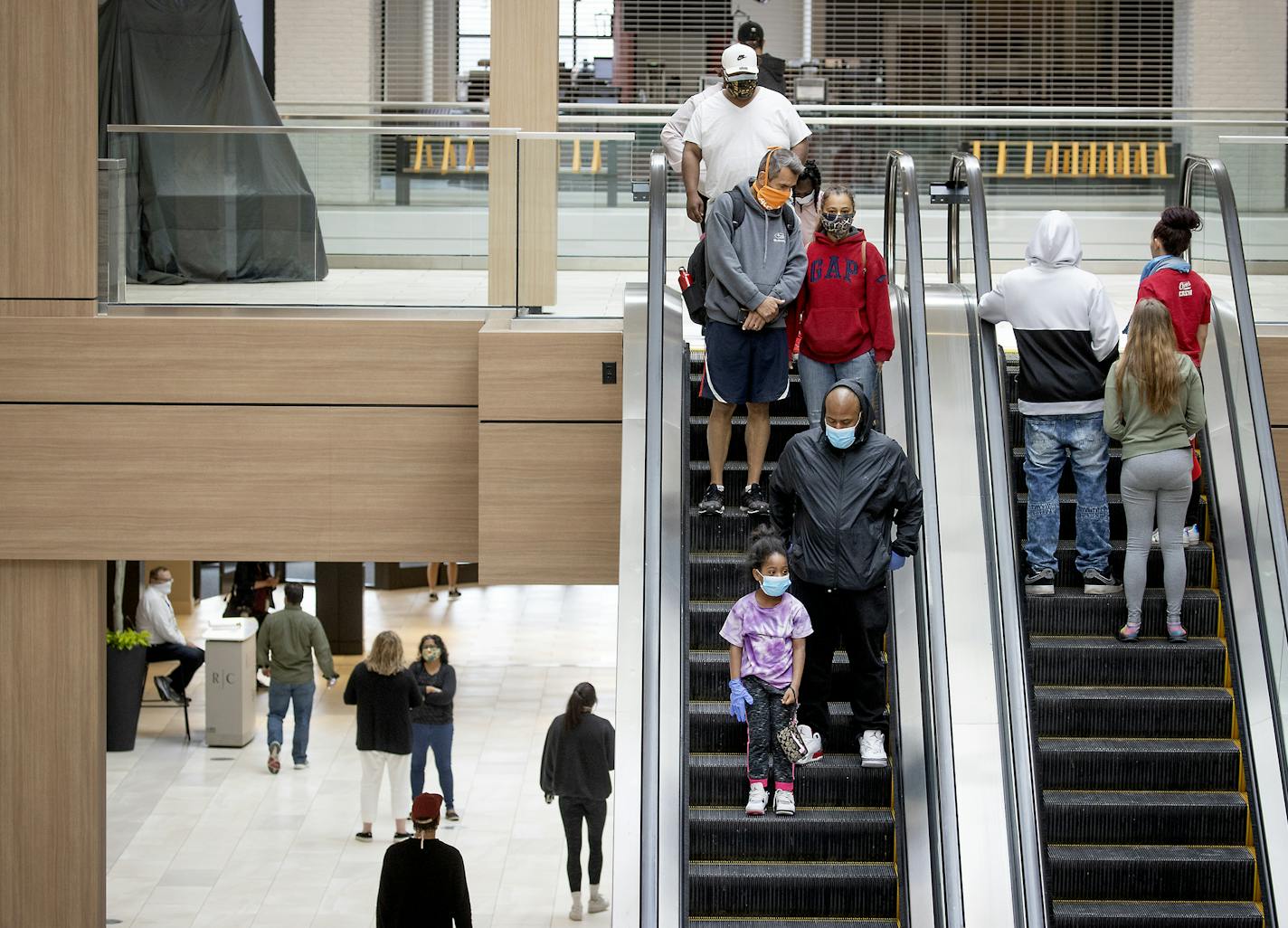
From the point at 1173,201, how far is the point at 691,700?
6802mm

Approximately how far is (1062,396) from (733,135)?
2116 millimetres

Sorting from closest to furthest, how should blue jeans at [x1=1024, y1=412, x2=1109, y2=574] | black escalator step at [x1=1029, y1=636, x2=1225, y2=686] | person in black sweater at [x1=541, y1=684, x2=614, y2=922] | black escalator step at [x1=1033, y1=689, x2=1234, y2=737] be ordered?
black escalator step at [x1=1033, y1=689, x2=1234, y2=737], black escalator step at [x1=1029, y1=636, x2=1225, y2=686], blue jeans at [x1=1024, y1=412, x2=1109, y2=574], person in black sweater at [x1=541, y1=684, x2=614, y2=922]

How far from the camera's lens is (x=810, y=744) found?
253 inches

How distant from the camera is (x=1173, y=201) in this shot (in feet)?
38.2

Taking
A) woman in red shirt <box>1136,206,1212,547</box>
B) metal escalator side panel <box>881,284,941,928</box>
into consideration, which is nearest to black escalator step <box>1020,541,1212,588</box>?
woman in red shirt <box>1136,206,1212,547</box>

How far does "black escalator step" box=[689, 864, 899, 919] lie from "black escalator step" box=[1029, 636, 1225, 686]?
1.27 m

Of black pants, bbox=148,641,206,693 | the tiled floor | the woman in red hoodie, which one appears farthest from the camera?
black pants, bbox=148,641,206,693

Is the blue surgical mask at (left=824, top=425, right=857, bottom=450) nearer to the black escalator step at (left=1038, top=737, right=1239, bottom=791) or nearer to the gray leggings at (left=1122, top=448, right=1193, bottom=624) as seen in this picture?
the gray leggings at (left=1122, top=448, right=1193, bottom=624)

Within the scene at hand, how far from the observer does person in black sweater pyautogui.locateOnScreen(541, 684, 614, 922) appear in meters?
10.9

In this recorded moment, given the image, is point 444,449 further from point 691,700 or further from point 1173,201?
point 1173,201

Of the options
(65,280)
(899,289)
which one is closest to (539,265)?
(899,289)

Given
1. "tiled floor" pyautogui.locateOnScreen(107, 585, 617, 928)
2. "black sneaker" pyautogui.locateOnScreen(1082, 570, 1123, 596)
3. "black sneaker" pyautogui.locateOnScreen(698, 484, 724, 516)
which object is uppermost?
"black sneaker" pyautogui.locateOnScreen(698, 484, 724, 516)

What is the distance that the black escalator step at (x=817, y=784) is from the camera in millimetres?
6441

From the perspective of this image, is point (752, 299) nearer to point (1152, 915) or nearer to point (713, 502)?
point (713, 502)
